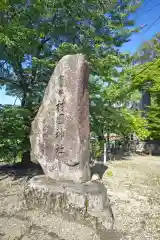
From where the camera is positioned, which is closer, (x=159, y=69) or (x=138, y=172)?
(x=138, y=172)

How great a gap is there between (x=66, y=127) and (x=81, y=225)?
198 cm

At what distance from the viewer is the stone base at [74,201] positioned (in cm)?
396

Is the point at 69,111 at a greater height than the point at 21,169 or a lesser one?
greater

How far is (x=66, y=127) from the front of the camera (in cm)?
489

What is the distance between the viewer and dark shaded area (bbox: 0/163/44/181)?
711 cm

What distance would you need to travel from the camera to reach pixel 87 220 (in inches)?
155

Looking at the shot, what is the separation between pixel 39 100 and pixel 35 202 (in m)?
3.65

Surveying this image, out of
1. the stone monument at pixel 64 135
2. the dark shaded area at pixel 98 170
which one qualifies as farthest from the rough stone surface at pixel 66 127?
the dark shaded area at pixel 98 170

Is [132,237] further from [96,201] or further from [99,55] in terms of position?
[99,55]

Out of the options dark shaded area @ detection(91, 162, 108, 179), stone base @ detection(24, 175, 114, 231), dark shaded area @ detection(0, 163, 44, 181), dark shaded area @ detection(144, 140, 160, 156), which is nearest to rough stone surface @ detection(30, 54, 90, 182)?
stone base @ detection(24, 175, 114, 231)

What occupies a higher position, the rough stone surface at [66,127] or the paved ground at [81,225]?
the rough stone surface at [66,127]

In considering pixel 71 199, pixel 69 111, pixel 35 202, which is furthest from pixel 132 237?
pixel 69 111

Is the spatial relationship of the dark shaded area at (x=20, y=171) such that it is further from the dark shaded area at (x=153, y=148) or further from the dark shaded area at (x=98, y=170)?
the dark shaded area at (x=153, y=148)

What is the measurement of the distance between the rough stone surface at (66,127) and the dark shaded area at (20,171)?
2.20m
